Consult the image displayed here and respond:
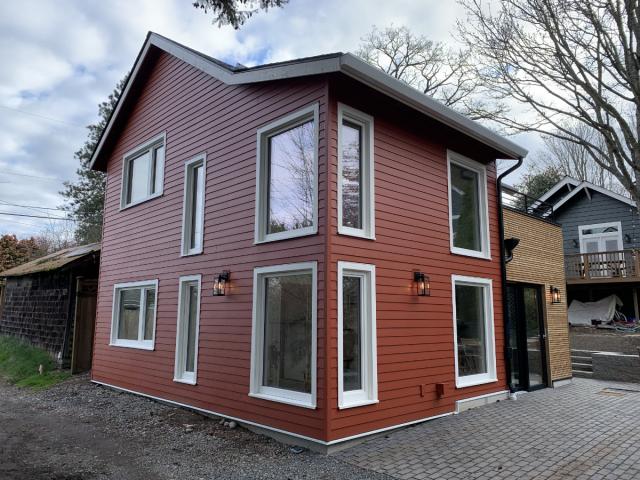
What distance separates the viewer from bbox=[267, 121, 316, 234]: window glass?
609 centimetres

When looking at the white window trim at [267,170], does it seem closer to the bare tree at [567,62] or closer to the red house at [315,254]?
the red house at [315,254]

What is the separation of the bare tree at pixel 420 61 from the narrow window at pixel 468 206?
33.0ft

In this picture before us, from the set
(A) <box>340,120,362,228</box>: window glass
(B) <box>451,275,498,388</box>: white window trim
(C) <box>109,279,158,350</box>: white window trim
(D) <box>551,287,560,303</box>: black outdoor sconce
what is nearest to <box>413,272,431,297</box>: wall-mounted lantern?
(B) <box>451,275,498,388</box>: white window trim

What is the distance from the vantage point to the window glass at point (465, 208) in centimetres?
781

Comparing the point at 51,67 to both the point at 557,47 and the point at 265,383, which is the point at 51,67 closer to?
the point at 265,383

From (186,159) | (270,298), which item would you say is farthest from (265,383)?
(186,159)

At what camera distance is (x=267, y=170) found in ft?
22.0

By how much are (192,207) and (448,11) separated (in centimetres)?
813

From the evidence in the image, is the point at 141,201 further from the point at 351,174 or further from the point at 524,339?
the point at 524,339

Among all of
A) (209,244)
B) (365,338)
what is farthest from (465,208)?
(209,244)

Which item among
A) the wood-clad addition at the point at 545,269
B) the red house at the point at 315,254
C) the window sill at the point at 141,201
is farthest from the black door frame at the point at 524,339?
the window sill at the point at 141,201

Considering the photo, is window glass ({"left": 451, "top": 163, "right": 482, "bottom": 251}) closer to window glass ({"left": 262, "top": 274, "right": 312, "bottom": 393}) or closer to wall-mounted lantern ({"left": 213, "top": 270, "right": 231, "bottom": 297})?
A: window glass ({"left": 262, "top": 274, "right": 312, "bottom": 393})

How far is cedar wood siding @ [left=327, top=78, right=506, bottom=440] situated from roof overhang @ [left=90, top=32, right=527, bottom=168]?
0.30 metres

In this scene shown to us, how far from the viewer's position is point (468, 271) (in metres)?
7.66
